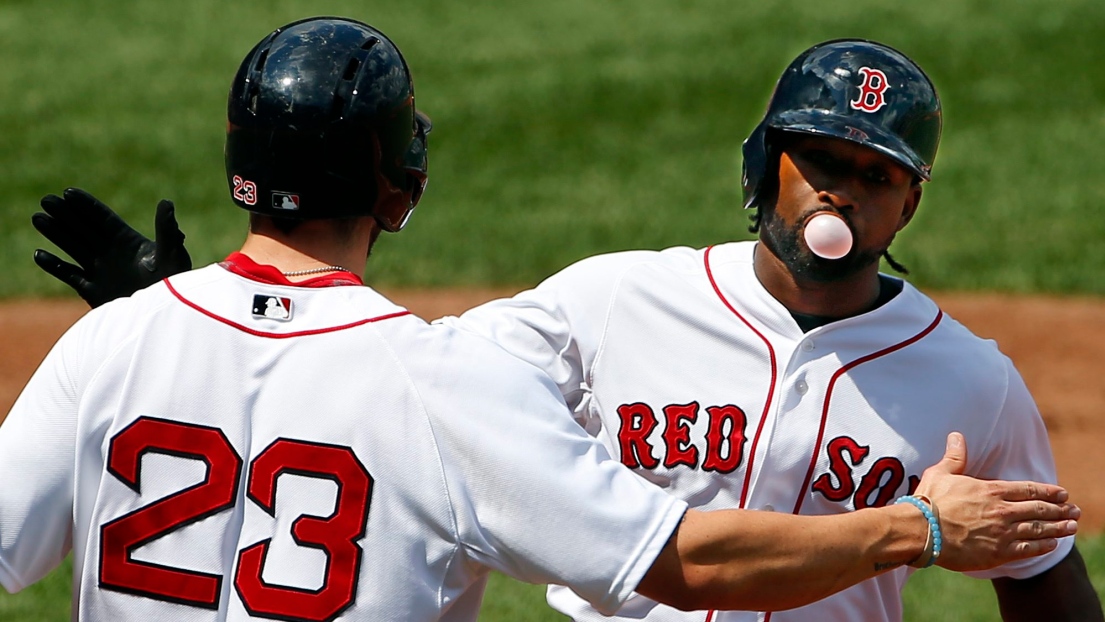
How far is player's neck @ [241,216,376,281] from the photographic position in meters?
2.42

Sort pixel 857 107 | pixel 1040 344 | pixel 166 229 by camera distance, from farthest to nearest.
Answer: pixel 1040 344 < pixel 857 107 < pixel 166 229

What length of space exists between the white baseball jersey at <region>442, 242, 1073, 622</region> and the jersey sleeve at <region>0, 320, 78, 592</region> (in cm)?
104

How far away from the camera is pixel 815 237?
314 cm

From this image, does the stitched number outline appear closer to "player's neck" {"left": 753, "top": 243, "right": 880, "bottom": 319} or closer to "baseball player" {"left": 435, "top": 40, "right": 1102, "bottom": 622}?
"baseball player" {"left": 435, "top": 40, "right": 1102, "bottom": 622}

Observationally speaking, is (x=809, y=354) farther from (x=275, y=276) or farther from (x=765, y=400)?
(x=275, y=276)

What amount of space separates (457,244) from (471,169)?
6.09 ft

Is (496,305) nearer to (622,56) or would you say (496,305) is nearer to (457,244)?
(457,244)

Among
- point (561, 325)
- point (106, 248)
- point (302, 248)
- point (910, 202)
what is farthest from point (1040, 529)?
point (106, 248)

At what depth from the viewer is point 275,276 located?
238cm

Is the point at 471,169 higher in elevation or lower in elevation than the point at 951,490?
higher

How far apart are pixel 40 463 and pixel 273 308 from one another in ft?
1.43

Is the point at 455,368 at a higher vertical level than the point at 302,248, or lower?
lower

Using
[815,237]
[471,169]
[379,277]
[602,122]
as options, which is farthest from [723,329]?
[602,122]

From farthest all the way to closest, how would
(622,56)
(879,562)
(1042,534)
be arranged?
(622,56), (1042,534), (879,562)
